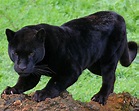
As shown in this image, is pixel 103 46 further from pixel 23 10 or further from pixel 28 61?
pixel 23 10

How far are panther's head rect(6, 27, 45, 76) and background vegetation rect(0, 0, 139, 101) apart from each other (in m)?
3.96

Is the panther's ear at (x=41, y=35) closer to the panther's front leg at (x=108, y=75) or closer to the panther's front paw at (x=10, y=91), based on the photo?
the panther's front paw at (x=10, y=91)

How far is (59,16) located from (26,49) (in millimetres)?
8559

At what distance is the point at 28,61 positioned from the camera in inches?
266

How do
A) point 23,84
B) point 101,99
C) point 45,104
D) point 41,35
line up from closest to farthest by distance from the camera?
point 45,104 < point 41,35 < point 23,84 < point 101,99

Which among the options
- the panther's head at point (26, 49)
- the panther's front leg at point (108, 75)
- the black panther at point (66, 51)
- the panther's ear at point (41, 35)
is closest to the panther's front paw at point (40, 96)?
the black panther at point (66, 51)

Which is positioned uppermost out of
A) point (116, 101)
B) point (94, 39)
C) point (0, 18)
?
point (94, 39)

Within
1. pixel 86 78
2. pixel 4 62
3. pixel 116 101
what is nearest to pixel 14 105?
pixel 116 101

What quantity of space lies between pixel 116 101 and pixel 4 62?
5860 millimetres

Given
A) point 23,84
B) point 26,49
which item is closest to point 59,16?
point 23,84

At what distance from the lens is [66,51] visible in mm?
7352

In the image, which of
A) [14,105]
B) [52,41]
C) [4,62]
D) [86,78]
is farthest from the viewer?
[4,62]

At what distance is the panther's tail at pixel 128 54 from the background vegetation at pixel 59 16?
57.3 inches

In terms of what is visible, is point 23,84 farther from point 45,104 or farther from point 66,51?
point 45,104
